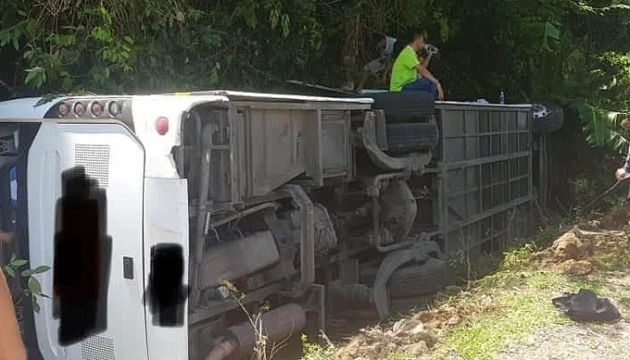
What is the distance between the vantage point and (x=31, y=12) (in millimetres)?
7605

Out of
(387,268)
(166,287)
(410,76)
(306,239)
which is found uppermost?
(410,76)

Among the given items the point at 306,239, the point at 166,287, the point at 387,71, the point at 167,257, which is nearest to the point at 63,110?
the point at 167,257

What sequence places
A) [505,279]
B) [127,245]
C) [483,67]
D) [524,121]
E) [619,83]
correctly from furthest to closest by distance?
[619,83], [483,67], [524,121], [505,279], [127,245]

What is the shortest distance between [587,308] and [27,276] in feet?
11.8

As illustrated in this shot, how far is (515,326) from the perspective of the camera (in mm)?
5137

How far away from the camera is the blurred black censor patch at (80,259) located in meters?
4.81

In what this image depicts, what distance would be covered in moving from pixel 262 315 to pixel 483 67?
952 centimetres

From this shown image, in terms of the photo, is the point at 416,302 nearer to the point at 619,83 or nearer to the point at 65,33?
the point at 65,33

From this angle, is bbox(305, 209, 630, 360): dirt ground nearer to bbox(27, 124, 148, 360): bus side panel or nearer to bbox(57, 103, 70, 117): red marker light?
bbox(27, 124, 148, 360): bus side panel

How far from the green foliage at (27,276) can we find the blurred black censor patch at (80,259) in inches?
5.1

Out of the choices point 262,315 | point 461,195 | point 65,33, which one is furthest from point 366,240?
point 65,33

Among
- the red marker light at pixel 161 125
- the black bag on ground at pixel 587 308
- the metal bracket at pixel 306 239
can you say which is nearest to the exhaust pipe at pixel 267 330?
the metal bracket at pixel 306 239

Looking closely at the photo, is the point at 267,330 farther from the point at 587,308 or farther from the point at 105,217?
the point at 587,308

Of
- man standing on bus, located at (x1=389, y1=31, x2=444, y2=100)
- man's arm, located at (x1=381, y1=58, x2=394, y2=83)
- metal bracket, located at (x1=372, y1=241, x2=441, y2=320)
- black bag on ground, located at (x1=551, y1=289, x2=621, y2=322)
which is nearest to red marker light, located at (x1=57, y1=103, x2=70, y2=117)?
metal bracket, located at (x1=372, y1=241, x2=441, y2=320)
